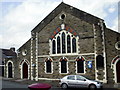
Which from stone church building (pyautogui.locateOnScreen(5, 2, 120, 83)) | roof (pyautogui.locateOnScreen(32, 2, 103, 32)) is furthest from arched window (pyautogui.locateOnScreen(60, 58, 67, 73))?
roof (pyautogui.locateOnScreen(32, 2, 103, 32))

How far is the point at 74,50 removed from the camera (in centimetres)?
2111

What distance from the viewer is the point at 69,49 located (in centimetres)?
2147

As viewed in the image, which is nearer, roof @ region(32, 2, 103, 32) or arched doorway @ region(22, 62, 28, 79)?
roof @ region(32, 2, 103, 32)

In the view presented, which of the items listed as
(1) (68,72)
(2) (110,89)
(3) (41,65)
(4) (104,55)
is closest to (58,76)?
(1) (68,72)

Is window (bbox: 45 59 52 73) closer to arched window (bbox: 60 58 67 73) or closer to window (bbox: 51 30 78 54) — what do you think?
window (bbox: 51 30 78 54)

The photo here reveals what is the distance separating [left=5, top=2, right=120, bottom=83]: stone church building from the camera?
19094 mm

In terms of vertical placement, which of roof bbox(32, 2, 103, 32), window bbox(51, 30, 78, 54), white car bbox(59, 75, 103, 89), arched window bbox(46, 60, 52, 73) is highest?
roof bbox(32, 2, 103, 32)

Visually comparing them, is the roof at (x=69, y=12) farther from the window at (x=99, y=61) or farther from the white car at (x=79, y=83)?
the white car at (x=79, y=83)

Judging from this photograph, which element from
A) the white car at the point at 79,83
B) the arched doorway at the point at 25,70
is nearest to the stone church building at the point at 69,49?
the arched doorway at the point at 25,70

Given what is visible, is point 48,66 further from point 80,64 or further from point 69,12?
point 69,12

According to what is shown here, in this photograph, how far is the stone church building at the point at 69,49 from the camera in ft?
62.6

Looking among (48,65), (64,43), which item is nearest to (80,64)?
(64,43)

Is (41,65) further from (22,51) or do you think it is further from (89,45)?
(89,45)

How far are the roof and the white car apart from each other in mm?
7810
